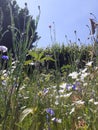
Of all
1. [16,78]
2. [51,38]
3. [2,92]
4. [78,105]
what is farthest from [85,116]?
[51,38]

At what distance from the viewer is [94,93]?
2.96 meters

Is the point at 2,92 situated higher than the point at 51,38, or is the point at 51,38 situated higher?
the point at 51,38

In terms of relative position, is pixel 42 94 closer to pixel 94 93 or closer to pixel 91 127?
pixel 94 93

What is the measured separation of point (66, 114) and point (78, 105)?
0.27m

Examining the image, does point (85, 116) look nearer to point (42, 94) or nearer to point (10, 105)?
point (42, 94)

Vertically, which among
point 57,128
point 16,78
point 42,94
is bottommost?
point 57,128

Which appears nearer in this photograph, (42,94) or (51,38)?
(42,94)

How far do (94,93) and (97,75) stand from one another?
0.23 meters

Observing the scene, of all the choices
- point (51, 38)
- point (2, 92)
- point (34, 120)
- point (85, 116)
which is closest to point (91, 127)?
point (85, 116)

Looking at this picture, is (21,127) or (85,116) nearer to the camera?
(21,127)

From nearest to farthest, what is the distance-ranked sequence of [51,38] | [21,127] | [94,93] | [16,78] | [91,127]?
1. [16,78]
2. [21,127]
3. [91,127]
4. [94,93]
5. [51,38]

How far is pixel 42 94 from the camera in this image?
9.37 feet

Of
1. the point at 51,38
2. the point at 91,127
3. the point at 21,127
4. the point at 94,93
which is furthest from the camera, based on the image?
the point at 51,38

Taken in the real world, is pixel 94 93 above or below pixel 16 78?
below
